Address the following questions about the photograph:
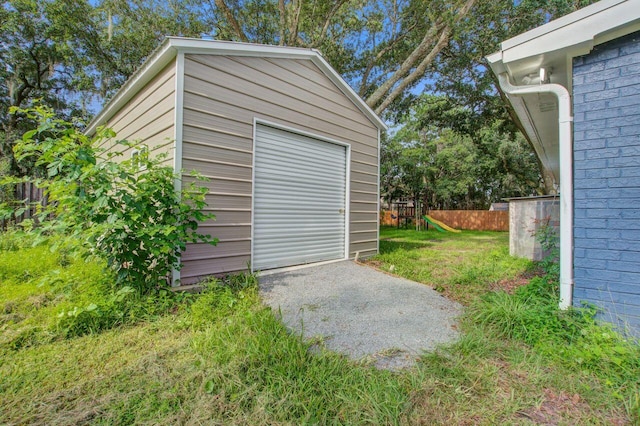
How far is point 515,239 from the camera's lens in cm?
573

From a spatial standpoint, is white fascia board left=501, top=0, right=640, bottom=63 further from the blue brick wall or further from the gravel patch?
the gravel patch

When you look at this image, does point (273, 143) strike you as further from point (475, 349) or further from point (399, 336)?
point (475, 349)

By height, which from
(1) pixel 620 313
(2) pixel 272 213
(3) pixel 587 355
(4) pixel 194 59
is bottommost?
(3) pixel 587 355

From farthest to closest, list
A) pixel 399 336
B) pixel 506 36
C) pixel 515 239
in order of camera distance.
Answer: pixel 506 36
pixel 515 239
pixel 399 336

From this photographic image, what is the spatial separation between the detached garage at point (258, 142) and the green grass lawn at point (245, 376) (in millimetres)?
960

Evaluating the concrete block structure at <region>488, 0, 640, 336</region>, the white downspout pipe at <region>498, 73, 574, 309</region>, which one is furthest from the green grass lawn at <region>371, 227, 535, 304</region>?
the concrete block structure at <region>488, 0, 640, 336</region>

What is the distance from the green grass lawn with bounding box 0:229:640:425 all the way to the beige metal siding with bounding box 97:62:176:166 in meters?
1.73

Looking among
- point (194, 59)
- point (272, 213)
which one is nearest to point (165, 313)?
point (272, 213)

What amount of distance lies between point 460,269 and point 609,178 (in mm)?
2568

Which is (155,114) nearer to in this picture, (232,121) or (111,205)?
(232,121)

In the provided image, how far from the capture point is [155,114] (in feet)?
11.9

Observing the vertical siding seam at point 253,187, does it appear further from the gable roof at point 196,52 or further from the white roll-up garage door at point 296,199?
the gable roof at point 196,52

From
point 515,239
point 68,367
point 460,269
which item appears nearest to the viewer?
point 68,367

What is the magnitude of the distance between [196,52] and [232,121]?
2.75 ft
